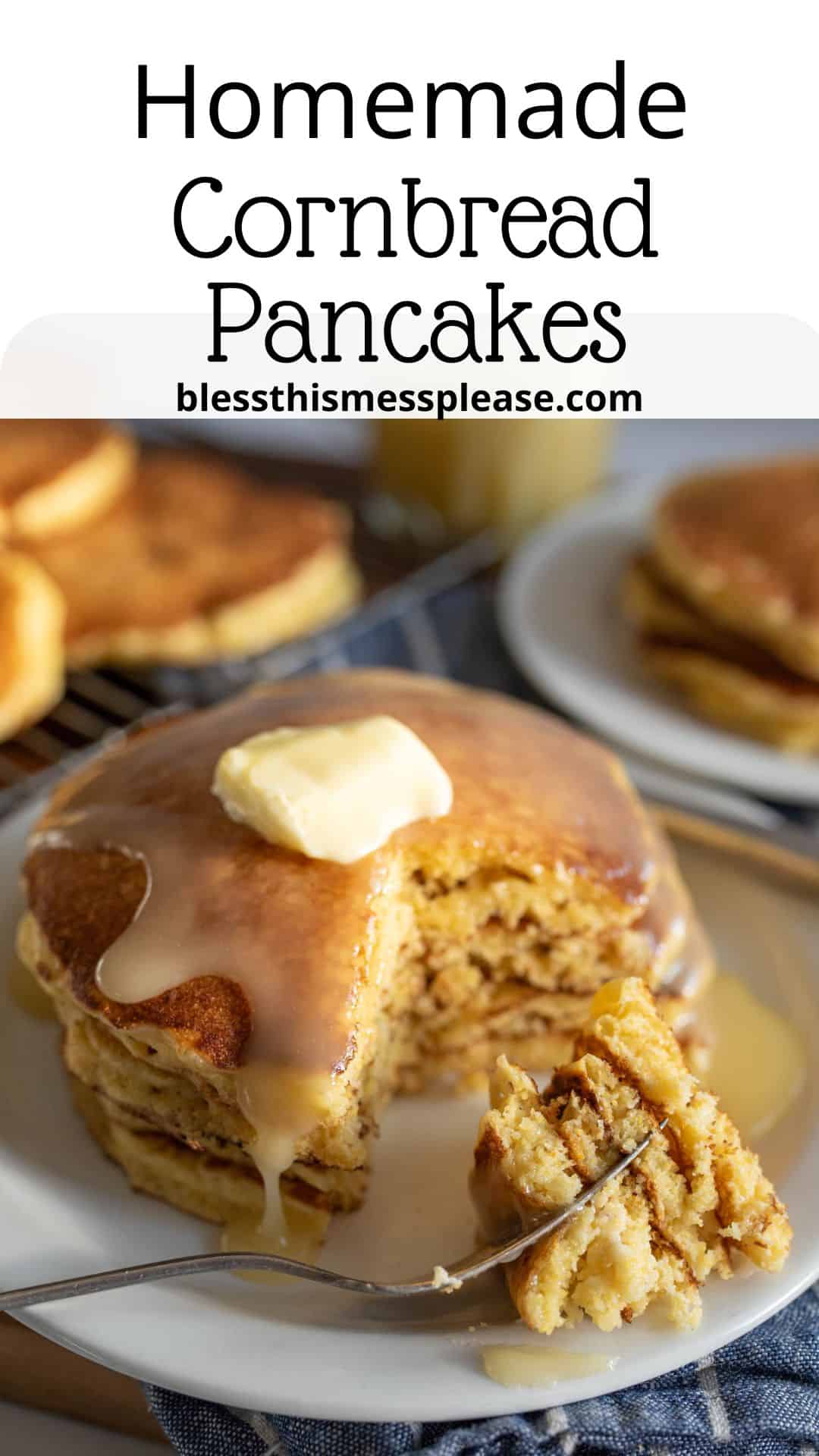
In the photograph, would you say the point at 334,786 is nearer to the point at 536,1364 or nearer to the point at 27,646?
the point at 536,1364

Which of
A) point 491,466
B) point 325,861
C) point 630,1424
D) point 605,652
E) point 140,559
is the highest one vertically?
point 491,466

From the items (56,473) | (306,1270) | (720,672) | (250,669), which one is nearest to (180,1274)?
(306,1270)

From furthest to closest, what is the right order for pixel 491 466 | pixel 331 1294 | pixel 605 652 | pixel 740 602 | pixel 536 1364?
pixel 491 466
pixel 605 652
pixel 740 602
pixel 331 1294
pixel 536 1364

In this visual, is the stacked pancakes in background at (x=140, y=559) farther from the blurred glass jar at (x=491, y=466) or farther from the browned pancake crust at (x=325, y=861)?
the browned pancake crust at (x=325, y=861)

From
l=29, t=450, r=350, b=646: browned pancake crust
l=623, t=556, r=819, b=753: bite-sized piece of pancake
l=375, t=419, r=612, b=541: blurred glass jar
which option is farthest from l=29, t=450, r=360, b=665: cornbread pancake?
l=623, t=556, r=819, b=753: bite-sized piece of pancake

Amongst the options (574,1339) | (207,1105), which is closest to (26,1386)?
(207,1105)

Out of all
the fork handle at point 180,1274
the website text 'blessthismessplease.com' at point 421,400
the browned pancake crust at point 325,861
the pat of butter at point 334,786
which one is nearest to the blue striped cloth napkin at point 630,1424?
the fork handle at point 180,1274

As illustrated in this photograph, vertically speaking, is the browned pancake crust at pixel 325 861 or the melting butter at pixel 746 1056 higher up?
the browned pancake crust at pixel 325 861
